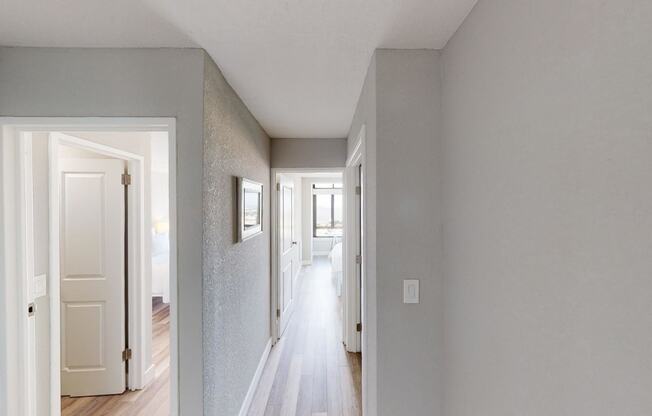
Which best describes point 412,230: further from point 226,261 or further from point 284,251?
point 284,251

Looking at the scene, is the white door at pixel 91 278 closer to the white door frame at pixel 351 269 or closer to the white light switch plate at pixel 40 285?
the white light switch plate at pixel 40 285

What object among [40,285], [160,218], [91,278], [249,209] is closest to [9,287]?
[40,285]

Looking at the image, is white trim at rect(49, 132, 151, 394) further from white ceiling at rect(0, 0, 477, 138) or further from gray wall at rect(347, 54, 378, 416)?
gray wall at rect(347, 54, 378, 416)

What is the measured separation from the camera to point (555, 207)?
0.84 m

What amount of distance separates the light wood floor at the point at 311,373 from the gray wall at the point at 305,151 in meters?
2.08

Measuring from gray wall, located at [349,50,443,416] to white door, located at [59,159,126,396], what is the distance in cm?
232

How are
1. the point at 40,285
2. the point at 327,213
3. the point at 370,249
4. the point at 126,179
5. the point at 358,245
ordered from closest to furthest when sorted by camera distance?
the point at 370,249 → the point at 40,285 → the point at 126,179 → the point at 358,245 → the point at 327,213

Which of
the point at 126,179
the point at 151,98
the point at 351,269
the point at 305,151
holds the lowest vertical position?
the point at 351,269

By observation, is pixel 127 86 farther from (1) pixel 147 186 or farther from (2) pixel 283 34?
(1) pixel 147 186

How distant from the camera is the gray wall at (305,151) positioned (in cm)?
371

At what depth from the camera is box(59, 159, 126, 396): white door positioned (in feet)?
8.70

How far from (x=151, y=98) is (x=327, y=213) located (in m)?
7.99

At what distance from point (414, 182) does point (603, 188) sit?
0.95 m

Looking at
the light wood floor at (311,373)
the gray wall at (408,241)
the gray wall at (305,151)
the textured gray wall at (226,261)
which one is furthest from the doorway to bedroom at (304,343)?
the gray wall at (408,241)
